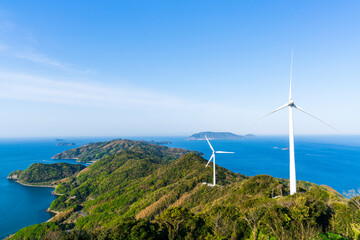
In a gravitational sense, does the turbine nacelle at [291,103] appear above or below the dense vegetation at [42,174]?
above

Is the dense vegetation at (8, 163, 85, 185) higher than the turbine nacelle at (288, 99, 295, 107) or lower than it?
lower

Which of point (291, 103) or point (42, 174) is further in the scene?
point (42, 174)

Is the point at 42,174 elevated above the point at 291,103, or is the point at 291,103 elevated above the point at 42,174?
the point at 291,103

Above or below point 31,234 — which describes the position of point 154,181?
above

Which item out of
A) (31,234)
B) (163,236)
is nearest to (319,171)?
(163,236)

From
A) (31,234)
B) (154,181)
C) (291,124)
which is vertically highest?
(291,124)

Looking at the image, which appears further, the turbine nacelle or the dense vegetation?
the dense vegetation

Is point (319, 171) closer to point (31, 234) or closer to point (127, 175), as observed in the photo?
point (127, 175)

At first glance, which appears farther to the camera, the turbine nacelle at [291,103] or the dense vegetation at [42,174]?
the dense vegetation at [42,174]
